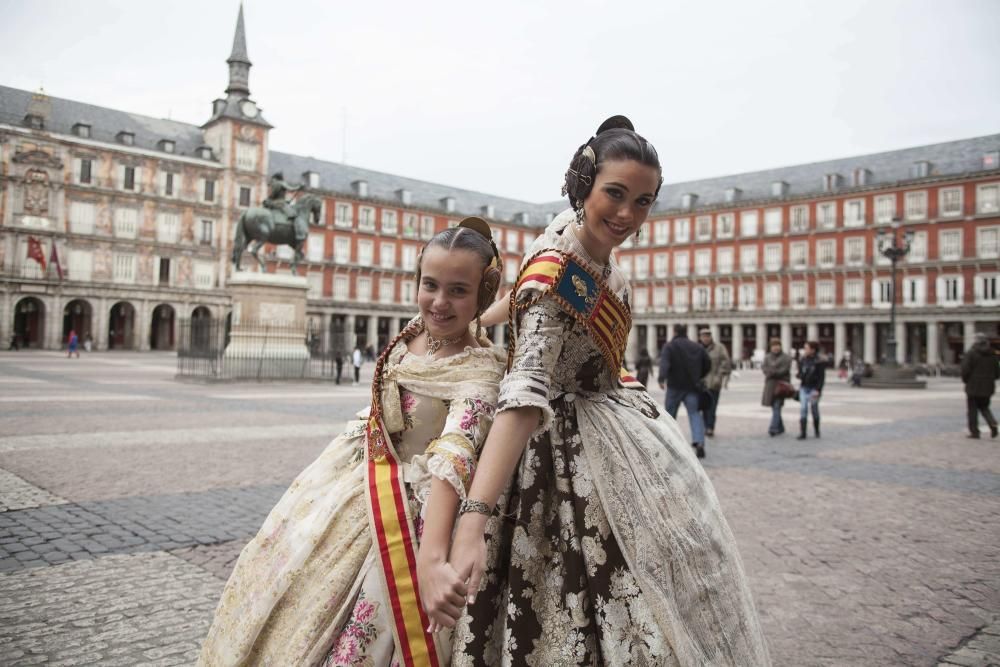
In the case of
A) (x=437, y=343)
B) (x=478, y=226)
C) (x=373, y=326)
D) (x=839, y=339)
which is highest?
(x=373, y=326)

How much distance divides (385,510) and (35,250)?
45.6 metres

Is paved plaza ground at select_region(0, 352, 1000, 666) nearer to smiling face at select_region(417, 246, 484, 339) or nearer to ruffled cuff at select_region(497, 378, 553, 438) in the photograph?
smiling face at select_region(417, 246, 484, 339)

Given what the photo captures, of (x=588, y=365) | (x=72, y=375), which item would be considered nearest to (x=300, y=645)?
(x=588, y=365)

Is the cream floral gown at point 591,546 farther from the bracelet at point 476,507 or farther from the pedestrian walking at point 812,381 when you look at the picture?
the pedestrian walking at point 812,381

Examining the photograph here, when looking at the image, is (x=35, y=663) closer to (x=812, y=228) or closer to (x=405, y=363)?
(x=405, y=363)

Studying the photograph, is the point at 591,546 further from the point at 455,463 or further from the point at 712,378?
the point at 712,378

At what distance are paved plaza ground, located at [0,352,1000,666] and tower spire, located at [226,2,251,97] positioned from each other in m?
42.3

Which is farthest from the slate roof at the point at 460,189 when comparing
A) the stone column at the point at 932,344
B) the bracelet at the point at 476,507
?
the bracelet at the point at 476,507

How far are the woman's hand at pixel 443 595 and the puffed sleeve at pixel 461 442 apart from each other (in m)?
0.15

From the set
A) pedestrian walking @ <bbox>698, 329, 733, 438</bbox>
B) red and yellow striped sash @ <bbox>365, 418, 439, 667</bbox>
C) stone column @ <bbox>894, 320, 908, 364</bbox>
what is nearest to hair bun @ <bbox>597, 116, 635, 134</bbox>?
red and yellow striped sash @ <bbox>365, 418, 439, 667</bbox>

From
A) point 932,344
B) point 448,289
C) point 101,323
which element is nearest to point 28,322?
point 101,323

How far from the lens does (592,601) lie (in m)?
1.54

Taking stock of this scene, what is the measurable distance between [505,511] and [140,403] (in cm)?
1157

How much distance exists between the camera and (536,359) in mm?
1506
